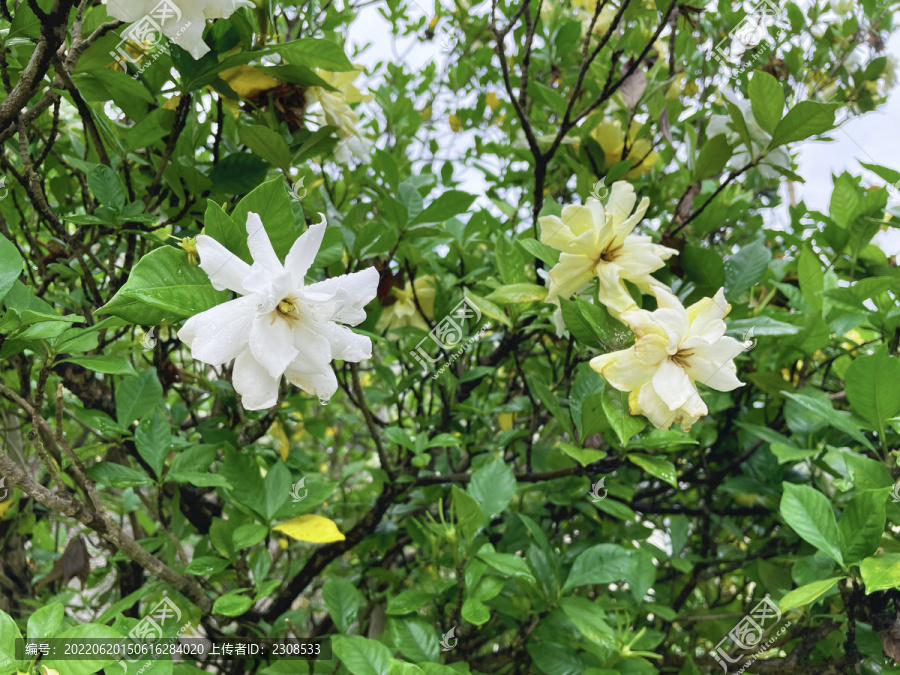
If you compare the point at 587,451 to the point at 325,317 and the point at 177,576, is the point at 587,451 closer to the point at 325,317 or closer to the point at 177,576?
the point at 325,317

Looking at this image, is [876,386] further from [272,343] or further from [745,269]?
[272,343]

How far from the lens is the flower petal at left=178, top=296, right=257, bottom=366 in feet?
1.71

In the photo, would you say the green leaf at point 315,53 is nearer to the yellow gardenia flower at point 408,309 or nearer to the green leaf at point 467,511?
the yellow gardenia flower at point 408,309

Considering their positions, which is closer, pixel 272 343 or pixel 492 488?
pixel 272 343

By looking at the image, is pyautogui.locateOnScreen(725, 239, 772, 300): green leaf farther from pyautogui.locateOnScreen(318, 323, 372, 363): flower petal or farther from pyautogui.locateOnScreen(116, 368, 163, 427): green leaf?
pyautogui.locateOnScreen(116, 368, 163, 427): green leaf

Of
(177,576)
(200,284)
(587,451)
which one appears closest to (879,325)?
(587,451)

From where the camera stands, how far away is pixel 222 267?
539 mm

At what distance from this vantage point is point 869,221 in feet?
3.83

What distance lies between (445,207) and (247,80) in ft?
1.19

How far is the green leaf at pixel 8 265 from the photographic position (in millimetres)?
601

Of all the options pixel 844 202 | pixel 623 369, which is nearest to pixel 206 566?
pixel 623 369

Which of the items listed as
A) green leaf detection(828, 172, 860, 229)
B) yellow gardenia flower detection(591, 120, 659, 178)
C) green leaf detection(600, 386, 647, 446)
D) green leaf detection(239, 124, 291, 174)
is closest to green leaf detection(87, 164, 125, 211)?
green leaf detection(239, 124, 291, 174)

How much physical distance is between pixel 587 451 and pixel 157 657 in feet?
2.25

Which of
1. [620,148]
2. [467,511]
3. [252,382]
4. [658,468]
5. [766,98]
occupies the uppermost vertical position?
[766,98]
